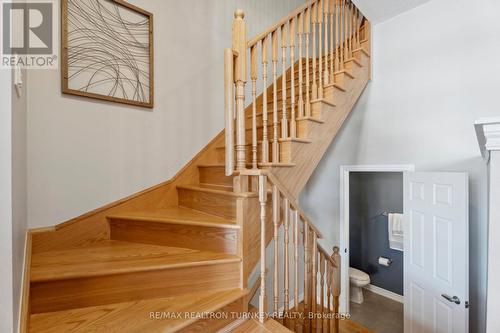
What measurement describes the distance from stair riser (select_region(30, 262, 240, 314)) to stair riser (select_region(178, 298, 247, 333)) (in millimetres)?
109

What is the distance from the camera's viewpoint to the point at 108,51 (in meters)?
1.93

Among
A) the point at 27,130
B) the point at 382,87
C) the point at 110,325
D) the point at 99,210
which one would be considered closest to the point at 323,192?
the point at 382,87

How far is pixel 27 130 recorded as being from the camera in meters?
→ 1.55

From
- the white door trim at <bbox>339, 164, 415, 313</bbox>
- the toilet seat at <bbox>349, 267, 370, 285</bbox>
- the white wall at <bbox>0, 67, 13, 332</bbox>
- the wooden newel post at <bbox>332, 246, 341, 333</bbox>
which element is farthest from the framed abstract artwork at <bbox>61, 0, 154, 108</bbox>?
the toilet seat at <bbox>349, 267, 370, 285</bbox>

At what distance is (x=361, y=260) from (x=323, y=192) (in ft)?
5.82

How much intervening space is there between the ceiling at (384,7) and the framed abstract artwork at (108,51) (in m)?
2.08

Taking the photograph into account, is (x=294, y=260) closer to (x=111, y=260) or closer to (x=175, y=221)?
(x=175, y=221)

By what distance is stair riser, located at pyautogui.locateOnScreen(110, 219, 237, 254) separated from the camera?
61.1 inches

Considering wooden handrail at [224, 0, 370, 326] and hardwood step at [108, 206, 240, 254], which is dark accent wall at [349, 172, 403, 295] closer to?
wooden handrail at [224, 0, 370, 326]

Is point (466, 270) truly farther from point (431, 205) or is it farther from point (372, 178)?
point (372, 178)

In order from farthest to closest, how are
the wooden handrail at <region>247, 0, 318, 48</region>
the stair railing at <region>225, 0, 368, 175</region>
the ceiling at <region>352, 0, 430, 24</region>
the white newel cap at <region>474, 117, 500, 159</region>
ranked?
the ceiling at <region>352, 0, 430, 24</region>
the wooden handrail at <region>247, 0, 318, 48</region>
the stair railing at <region>225, 0, 368, 175</region>
the white newel cap at <region>474, 117, 500, 159</region>

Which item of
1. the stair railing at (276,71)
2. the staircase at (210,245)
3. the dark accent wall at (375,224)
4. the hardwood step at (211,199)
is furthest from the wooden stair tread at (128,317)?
the dark accent wall at (375,224)

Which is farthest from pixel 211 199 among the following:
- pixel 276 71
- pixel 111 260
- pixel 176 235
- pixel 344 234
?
pixel 344 234

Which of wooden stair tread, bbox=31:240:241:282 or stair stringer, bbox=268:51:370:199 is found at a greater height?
stair stringer, bbox=268:51:370:199
